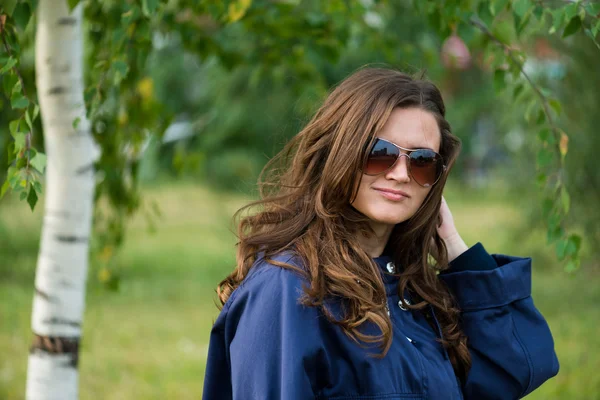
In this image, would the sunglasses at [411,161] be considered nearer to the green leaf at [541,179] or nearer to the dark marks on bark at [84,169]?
the green leaf at [541,179]

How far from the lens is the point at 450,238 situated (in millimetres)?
2242

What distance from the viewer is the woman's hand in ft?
7.29

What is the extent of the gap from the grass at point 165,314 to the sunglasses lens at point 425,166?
1.39 meters

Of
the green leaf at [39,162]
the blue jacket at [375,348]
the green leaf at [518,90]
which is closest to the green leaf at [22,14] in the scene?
the green leaf at [39,162]

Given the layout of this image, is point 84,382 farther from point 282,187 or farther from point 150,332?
point 282,187

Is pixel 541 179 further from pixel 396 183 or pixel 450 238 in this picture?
pixel 396 183

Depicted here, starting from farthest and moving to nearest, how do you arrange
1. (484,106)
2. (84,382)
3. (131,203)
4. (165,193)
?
(165,193)
(484,106)
(84,382)
(131,203)

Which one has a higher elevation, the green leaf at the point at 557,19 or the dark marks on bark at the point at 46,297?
the green leaf at the point at 557,19

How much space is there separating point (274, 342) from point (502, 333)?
73 cm

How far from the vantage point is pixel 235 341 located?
171cm

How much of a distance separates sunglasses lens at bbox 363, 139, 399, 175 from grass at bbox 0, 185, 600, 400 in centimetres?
141

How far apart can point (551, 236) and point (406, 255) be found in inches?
26.9

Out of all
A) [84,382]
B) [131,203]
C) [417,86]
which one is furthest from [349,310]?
[84,382]

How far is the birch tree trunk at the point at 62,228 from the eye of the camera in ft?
9.25
